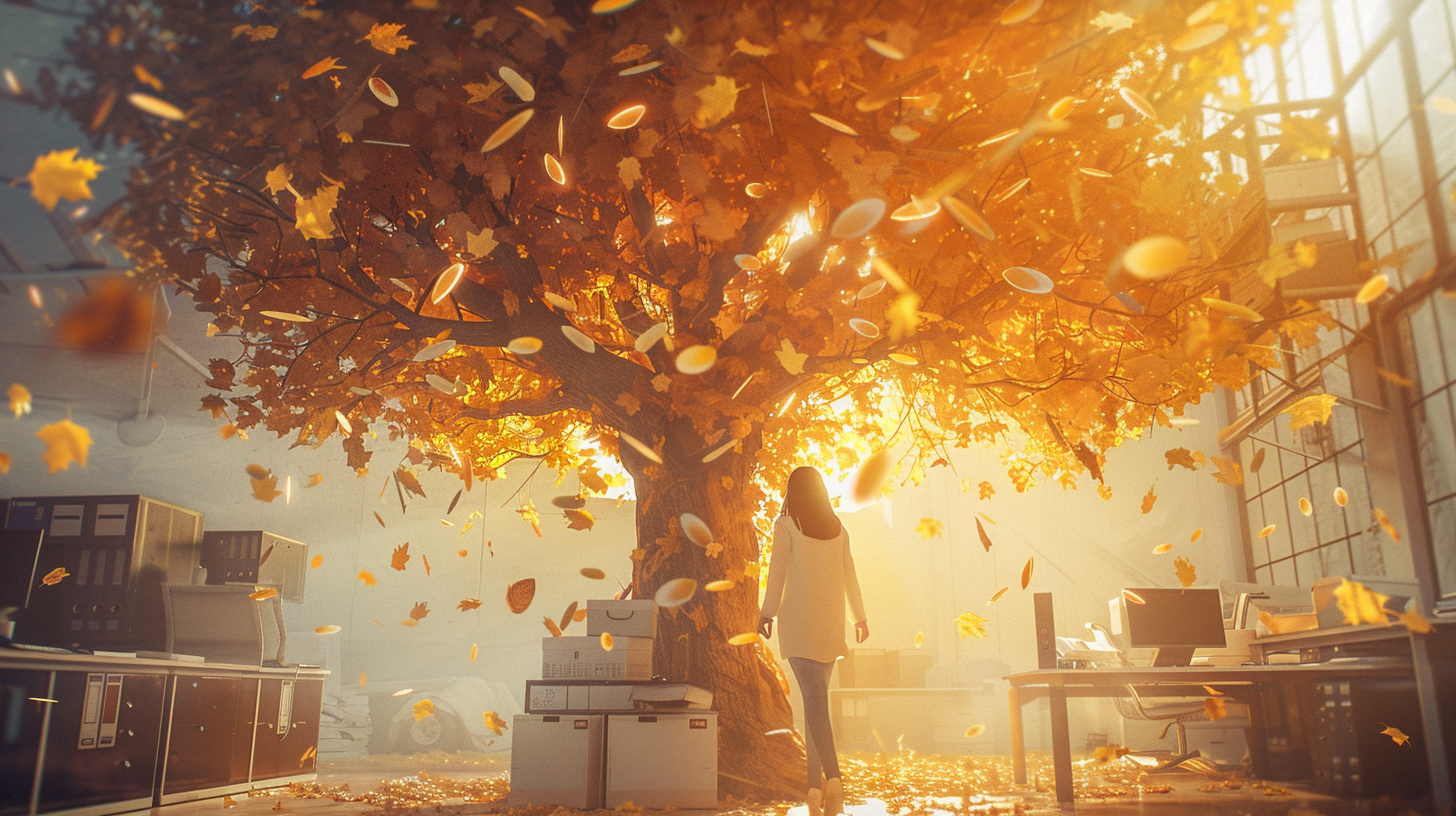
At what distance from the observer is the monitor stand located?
590 centimetres

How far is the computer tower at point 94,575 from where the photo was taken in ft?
16.8

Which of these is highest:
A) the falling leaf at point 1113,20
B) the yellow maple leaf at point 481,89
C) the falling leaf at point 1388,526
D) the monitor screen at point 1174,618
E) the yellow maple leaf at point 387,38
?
the yellow maple leaf at point 387,38

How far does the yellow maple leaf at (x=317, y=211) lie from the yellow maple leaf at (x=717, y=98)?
184cm

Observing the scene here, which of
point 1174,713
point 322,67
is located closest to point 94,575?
point 322,67

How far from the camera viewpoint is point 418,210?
4.79 metres

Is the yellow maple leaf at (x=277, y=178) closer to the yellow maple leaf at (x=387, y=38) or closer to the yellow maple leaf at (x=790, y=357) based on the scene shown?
the yellow maple leaf at (x=387, y=38)

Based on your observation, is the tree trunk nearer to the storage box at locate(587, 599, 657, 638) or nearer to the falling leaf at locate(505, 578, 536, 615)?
the storage box at locate(587, 599, 657, 638)

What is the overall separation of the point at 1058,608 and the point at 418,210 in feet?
31.4

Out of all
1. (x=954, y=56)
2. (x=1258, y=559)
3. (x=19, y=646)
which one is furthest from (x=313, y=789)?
(x=1258, y=559)

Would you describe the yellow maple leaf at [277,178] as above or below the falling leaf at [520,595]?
above

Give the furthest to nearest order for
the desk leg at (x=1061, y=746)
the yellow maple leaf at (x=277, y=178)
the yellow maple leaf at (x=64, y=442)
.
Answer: the desk leg at (x=1061, y=746) → the yellow maple leaf at (x=64, y=442) → the yellow maple leaf at (x=277, y=178)

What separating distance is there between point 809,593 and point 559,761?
1524 mm

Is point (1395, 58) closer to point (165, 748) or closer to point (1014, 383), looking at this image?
point (1014, 383)

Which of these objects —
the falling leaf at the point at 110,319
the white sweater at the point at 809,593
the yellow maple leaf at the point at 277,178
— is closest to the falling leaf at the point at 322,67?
the yellow maple leaf at the point at 277,178
